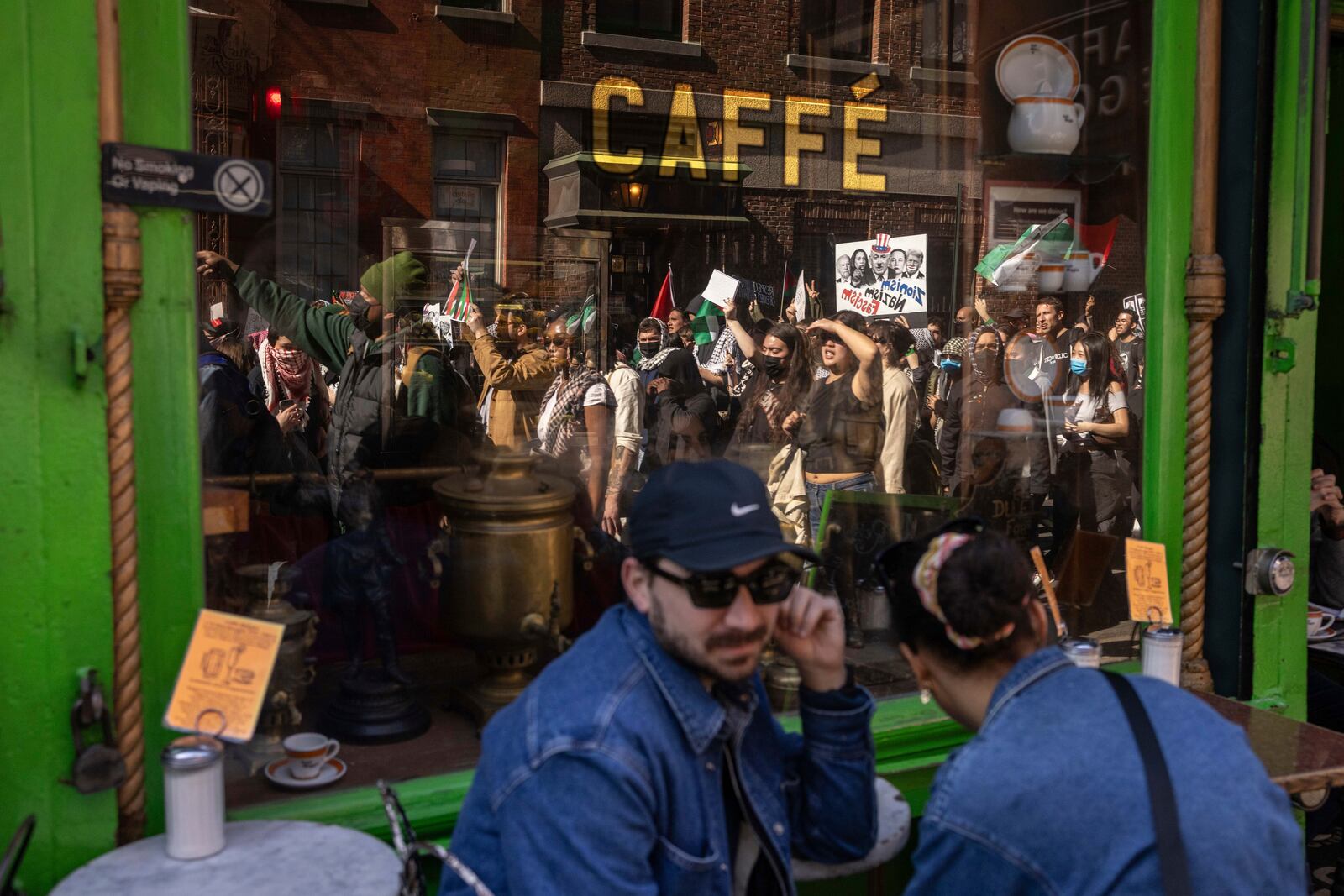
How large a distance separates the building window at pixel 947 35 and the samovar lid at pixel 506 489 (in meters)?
1.99

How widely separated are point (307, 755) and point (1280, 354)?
274 centimetres

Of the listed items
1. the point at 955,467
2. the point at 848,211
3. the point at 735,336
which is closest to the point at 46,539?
the point at 955,467

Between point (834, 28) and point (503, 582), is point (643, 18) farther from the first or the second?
Result: point (503, 582)

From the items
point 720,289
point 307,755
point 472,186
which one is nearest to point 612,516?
point 307,755

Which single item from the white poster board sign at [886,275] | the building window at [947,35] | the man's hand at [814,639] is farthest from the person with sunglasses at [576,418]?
the building window at [947,35]

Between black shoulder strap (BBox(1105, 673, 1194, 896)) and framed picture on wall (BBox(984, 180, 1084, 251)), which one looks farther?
framed picture on wall (BBox(984, 180, 1084, 251))

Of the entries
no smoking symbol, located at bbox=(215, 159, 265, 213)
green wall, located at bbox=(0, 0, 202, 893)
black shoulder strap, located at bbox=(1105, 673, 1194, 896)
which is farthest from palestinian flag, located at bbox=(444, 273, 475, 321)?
black shoulder strap, located at bbox=(1105, 673, 1194, 896)

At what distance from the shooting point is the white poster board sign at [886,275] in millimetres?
4348

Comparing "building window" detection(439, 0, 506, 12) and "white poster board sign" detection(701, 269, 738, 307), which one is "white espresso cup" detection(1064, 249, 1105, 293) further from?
"white poster board sign" detection(701, 269, 738, 307)

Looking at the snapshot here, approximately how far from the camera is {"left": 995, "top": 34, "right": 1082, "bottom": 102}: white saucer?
11.8ft

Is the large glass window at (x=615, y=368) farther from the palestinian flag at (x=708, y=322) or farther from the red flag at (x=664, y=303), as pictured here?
the red flag at (x=664, y=303)

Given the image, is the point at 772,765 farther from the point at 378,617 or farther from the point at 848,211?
the point at 848,211

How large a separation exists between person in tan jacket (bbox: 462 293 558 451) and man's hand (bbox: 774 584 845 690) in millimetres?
1562

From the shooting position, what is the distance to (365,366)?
4.65m
